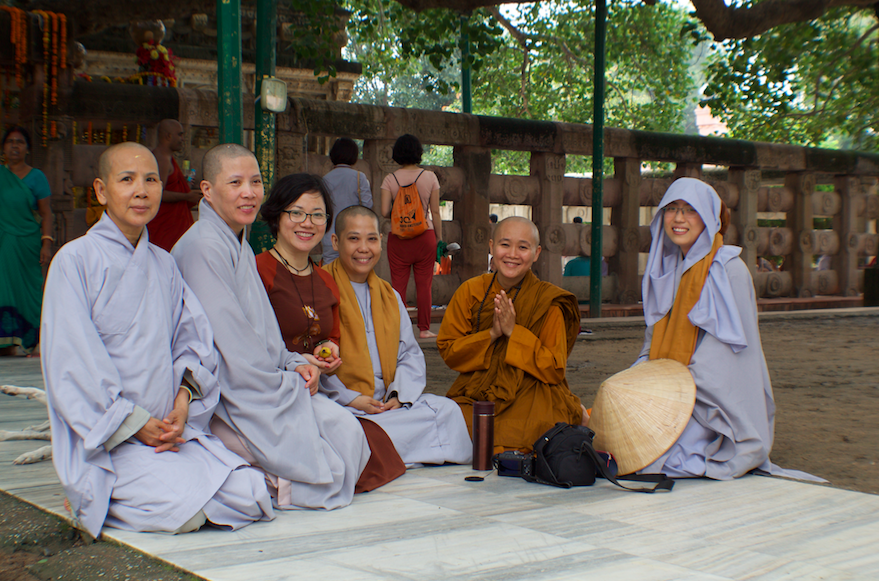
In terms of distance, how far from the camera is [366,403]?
3.56m

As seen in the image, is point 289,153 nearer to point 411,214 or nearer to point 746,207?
point 411,214

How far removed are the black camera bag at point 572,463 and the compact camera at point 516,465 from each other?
0.09 ft

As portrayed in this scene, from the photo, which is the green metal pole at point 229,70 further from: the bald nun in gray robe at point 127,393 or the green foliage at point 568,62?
the green foliage at point 568,62

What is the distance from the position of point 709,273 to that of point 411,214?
136 inches

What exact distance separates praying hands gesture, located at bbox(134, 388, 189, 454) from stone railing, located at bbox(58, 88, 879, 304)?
5003 millimetres

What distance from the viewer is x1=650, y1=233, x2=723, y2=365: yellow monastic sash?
3.59 metres

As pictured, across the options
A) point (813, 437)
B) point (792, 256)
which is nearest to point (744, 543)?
point (813, 437)

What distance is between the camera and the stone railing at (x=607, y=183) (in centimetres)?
799


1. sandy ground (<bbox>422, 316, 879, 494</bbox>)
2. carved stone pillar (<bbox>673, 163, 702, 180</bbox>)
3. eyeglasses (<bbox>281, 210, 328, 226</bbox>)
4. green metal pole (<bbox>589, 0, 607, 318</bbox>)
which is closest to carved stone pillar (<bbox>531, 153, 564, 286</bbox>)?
green metal pole (<bbox>589, 0, 607, 318</bbox>)

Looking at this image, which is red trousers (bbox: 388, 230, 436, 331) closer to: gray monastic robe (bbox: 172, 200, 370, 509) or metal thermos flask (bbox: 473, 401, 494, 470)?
metal thermos flask (bbox: 473, 401, 494, 470)

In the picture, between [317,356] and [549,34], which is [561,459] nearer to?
[317,356]

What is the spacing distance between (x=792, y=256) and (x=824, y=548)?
10.9 m

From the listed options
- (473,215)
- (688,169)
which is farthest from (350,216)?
(688,169)

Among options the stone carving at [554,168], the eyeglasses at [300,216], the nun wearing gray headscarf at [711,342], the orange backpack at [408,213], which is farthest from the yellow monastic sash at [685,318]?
the stone carving at [554,168]
